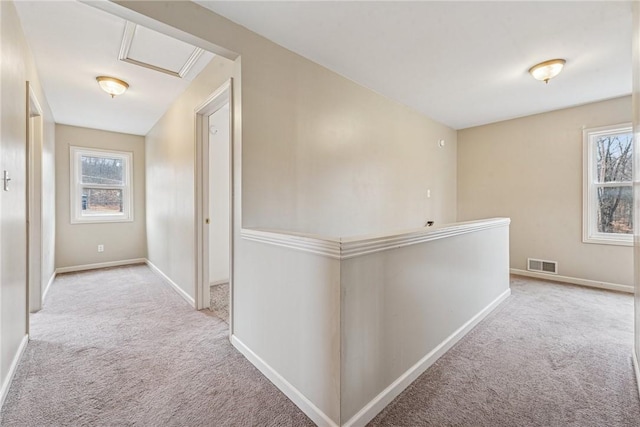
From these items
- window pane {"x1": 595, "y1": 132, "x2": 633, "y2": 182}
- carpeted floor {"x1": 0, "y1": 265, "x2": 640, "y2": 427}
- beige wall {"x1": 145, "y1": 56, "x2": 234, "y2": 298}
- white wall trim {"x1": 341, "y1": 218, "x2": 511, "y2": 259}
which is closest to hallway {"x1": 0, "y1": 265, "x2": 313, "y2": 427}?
carpeted floor {"x1": 0, "y1": 265, "x2": 640, "y2": 427}

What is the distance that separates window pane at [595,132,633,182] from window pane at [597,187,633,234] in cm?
16

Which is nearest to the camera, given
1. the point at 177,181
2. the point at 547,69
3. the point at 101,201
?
the point at 547,69

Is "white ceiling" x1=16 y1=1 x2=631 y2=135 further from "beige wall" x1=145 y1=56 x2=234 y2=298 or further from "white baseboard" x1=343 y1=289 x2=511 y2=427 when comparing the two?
"white baseboard" x1=343 y1=289 x2=511 y2=427

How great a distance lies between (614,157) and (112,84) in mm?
6150

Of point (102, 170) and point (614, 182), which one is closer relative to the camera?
point (614, 182)

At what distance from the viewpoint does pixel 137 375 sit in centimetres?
186

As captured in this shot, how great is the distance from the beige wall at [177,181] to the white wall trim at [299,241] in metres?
1.39

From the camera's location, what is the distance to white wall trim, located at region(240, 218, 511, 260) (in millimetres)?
1337

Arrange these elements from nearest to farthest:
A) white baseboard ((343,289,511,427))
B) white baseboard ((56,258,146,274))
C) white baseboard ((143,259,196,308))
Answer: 1. white baseboard ((343,289,511,427))
2. white baseboard ((143,259,196,308))
3. white baseboard ((56,258,146,274))

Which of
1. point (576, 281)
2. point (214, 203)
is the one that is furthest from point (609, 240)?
point (214, 203)

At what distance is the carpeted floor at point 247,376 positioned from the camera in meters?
1.51

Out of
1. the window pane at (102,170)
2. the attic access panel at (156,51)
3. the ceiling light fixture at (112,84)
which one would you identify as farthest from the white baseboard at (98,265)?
the attic access panel at (156,51)

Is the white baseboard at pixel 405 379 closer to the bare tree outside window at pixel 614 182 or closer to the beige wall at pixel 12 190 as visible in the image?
the beige wall at pixel 12 190

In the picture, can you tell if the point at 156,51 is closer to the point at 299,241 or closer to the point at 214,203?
the point at 214,203
